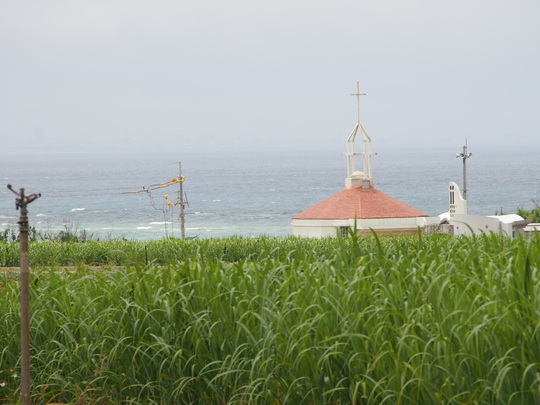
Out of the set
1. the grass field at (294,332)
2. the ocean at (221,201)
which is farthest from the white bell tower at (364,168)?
the ocean at (221,201)

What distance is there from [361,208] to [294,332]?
112 ft

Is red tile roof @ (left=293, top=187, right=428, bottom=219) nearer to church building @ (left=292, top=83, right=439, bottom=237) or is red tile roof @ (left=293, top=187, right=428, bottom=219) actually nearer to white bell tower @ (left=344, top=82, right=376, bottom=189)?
church building @ (left=292, top=83, right=439, bottom=237)

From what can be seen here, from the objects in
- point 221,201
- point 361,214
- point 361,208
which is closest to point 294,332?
point 361,214

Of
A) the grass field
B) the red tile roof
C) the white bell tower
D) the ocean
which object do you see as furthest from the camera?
the ocean

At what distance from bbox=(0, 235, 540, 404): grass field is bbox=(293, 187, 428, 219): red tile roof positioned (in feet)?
103

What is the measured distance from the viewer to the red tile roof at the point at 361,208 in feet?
131

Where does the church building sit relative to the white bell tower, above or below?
below

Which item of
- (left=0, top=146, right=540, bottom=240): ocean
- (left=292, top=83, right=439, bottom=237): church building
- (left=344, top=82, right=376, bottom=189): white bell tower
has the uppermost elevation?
(left=344, top=82, right=376, bottom=189): white bell tower

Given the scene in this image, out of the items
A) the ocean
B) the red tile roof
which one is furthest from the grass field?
the ocean

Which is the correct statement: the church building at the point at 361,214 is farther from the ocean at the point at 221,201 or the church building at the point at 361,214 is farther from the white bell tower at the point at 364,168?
the ocean at the point at 221,201

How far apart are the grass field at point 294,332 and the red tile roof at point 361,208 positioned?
3137 cm

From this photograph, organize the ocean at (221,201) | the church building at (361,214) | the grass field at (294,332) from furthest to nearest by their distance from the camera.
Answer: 1. the ocean at (221,201)
2. the church building at (361,214)
3. the grass field at (294,332)

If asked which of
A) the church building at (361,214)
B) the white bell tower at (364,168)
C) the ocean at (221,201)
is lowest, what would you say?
the ocean at (221,201)

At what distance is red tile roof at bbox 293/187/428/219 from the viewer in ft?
131
